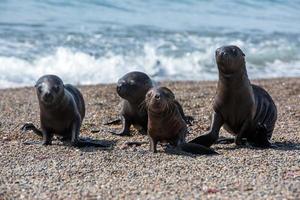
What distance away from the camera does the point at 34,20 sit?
19.7 metres

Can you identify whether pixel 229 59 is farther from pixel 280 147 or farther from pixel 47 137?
pixel 47 137

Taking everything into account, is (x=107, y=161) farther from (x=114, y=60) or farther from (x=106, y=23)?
(x=106, y=23)

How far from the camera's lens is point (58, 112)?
6.63 meters

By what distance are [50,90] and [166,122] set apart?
1022 millimetres

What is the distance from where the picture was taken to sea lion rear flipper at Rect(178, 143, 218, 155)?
610 centimetres

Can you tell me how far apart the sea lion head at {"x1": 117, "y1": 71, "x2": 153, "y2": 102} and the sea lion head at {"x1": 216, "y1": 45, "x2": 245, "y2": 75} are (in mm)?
1147

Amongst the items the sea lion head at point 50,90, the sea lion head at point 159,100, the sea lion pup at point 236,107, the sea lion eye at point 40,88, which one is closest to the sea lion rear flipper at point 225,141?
the sea lion pup at point 236,107

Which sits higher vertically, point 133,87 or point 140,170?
point 133,87

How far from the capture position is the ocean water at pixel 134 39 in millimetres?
13977

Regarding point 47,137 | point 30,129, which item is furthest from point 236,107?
point 30,129

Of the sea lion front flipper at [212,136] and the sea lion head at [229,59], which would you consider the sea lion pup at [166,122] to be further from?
the sea lion head at [229,59]

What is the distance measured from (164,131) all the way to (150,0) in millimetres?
20921

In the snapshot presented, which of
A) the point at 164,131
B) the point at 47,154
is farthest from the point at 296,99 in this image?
the point at 47,154

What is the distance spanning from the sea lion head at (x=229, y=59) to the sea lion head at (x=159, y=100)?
528mm
